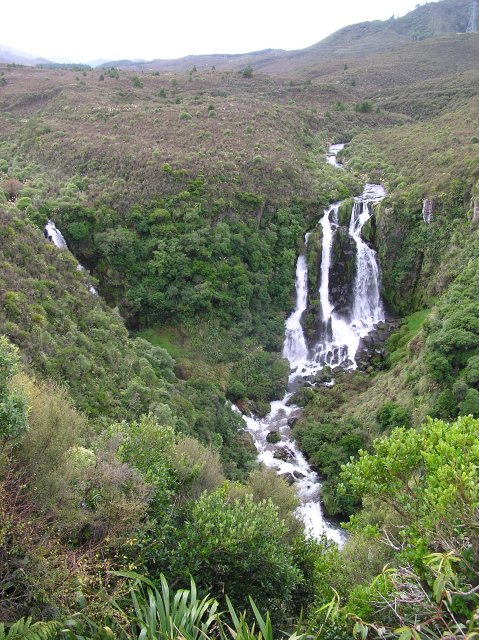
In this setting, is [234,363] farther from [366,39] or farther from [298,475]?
[366,39]

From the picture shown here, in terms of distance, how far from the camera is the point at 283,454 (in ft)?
102

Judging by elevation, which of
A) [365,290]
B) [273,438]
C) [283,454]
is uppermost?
[365,290]

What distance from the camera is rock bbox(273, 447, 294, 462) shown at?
31.0 metres

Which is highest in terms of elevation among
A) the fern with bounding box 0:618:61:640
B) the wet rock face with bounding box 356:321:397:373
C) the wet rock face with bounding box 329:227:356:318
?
the fern with bounding box 0:618:61:640

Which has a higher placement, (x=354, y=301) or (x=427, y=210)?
(x=427, y=210)

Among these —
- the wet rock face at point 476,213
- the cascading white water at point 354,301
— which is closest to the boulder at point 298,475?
the cascading white water at point 354,301

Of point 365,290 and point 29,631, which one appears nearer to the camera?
point 29,631

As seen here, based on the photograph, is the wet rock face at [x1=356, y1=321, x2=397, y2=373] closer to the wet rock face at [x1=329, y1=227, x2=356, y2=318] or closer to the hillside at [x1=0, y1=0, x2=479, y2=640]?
the hillside at [x1=0, y1=0, x2=479, y2=640]

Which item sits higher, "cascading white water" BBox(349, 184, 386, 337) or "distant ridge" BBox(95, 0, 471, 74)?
"distant ridge" BBox(95, 0, 471, 74)

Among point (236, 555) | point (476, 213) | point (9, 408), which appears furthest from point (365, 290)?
point (9, 408)

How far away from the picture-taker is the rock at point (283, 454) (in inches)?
1219

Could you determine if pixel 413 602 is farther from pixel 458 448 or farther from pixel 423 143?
pixel 423 143

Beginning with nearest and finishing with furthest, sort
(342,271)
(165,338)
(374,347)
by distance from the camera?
(165,338), (374,347), (342,271)

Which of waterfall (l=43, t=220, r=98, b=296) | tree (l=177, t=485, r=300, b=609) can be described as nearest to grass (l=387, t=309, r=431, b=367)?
waterfall (l=43, t=220, r=98, b=296)
